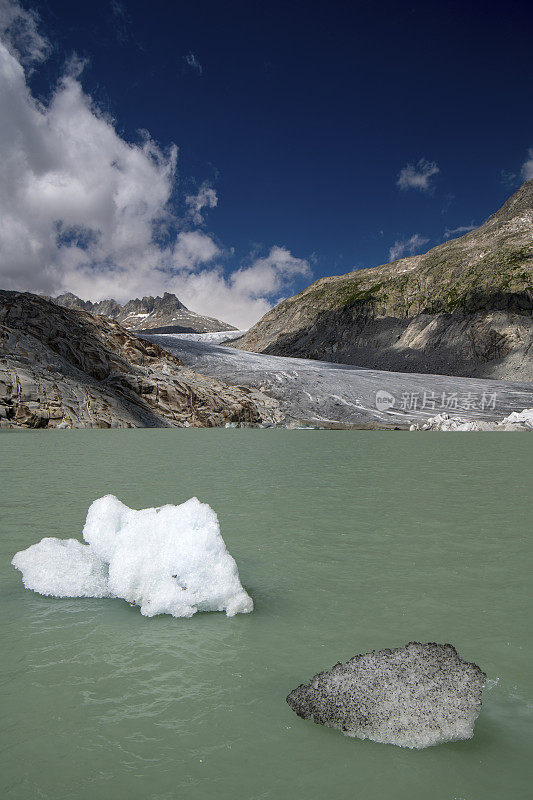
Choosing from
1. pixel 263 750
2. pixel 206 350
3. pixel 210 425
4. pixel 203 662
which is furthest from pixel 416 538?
pixel 206 350

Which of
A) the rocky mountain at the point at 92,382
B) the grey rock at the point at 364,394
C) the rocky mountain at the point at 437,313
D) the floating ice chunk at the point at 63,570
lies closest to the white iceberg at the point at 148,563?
the floating ice chunk at the point at 63,570

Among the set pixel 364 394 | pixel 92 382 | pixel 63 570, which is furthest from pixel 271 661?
pixel 364 394

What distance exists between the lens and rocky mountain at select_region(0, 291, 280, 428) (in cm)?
3212

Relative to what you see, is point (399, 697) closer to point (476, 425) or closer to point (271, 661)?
point (271, 661)

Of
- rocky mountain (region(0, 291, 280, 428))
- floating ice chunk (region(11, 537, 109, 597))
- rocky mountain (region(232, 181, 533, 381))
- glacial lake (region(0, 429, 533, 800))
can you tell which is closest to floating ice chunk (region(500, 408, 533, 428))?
rocky mountain (region(0, 291, 280, 428))

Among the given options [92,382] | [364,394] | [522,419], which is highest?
[364,394]

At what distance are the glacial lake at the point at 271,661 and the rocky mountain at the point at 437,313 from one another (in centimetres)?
8221

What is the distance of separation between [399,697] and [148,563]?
2.36 metres

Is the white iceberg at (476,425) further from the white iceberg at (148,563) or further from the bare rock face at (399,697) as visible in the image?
the bare rock face at (399,697)

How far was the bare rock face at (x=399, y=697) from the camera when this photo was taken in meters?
2.73

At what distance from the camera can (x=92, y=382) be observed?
36.5 m

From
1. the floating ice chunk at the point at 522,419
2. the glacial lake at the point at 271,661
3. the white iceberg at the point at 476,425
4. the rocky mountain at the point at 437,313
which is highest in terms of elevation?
the rocky mountain at the point at 437,313

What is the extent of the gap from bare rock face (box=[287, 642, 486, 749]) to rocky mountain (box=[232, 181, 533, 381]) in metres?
85.4

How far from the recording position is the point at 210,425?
39531 millimetres
